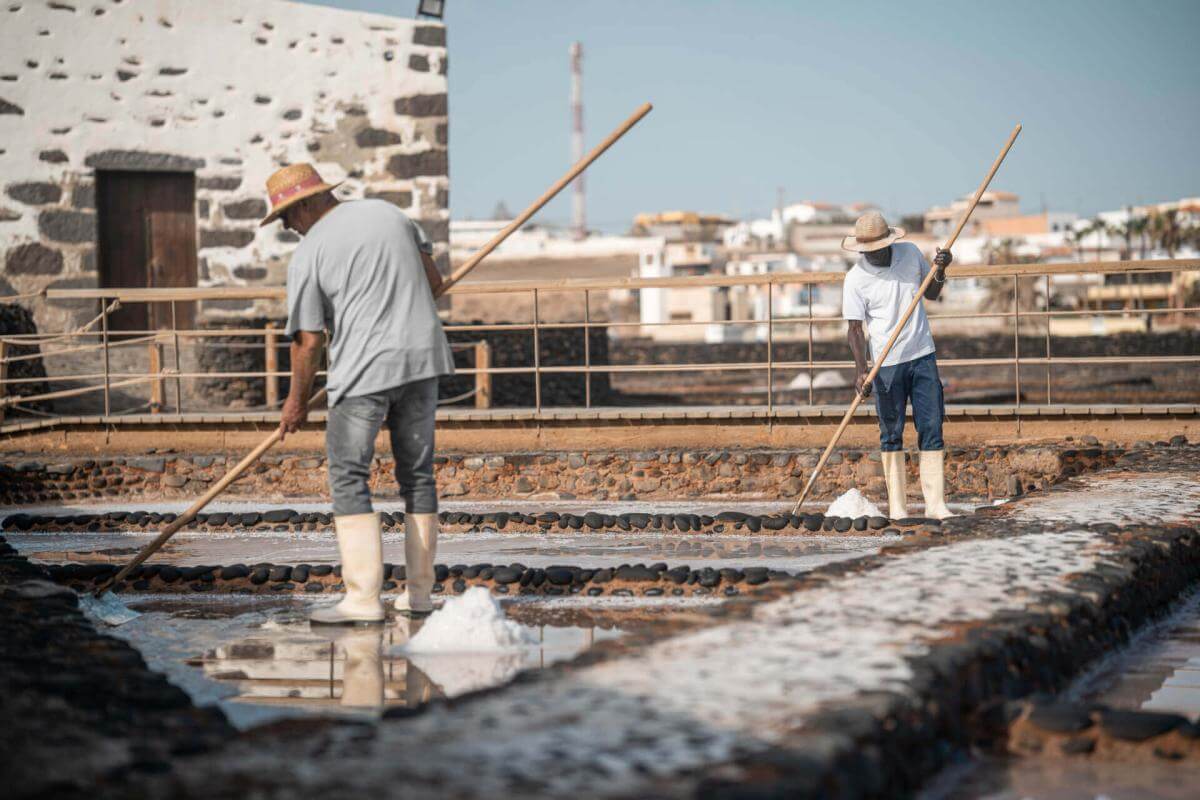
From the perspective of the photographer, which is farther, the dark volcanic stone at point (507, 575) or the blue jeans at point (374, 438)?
the dark volcanic stone at point (507, 575)

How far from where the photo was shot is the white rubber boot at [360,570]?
17.5 feet

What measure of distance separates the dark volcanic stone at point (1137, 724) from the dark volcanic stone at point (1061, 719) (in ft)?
0.15

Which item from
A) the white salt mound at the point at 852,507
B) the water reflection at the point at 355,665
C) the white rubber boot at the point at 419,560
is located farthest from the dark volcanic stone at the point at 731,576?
the white salt mound at the point at 852,507

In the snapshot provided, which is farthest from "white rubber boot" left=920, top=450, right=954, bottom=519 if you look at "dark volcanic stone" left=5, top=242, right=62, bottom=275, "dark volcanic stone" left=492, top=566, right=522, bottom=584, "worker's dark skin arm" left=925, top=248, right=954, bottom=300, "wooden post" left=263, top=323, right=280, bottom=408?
"dark volcanic stone" left=5, top=242, right=62, bottom=275

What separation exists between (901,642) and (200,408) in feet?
34.3

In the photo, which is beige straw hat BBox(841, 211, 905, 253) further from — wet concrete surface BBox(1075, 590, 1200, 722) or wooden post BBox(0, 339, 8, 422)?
wooden post BBox(0, 339, 8, 422)

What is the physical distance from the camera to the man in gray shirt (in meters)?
5.25

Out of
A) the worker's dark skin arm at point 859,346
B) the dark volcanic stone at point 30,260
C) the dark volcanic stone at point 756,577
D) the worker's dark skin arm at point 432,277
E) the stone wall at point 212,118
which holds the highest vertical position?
the stone wall at point 212,118

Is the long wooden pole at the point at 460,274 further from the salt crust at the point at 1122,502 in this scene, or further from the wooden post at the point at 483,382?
the wooden post at the point at 483,382

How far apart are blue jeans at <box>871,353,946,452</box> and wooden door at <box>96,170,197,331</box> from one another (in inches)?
334

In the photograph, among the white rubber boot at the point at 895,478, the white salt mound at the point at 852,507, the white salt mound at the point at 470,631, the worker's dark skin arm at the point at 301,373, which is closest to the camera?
the white salt mound at the point at 470,631

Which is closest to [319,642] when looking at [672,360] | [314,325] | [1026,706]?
[314,325]

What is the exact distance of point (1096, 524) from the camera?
5969 mm

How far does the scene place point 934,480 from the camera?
7.49 metres
